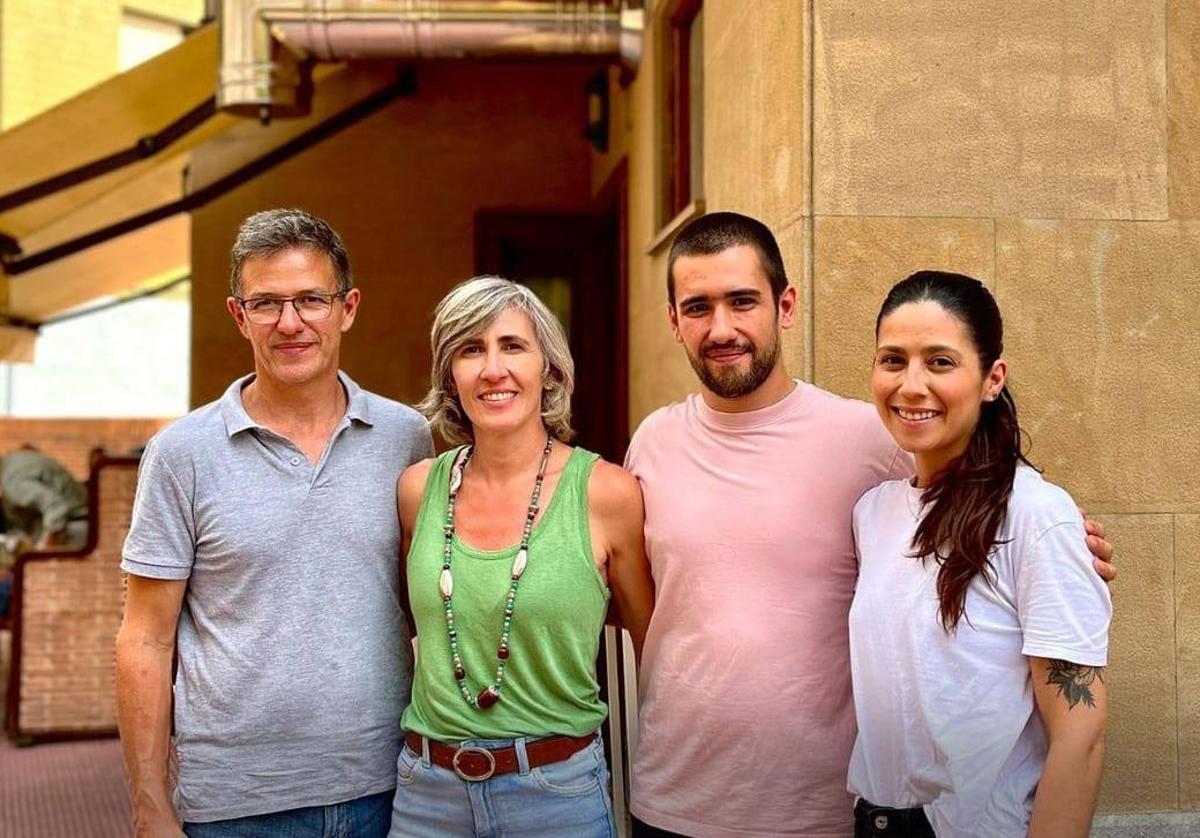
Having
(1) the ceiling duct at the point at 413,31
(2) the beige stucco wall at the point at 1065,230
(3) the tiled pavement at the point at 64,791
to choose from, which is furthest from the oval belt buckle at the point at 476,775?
(1) the ceiling duct at the point at 413,31

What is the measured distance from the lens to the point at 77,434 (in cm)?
1301

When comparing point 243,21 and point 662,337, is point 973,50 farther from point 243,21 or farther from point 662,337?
point 243,21

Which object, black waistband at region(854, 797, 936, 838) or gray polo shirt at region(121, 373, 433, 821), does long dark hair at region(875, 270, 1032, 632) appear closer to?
black waistband at region(854, 797, 936, 838)

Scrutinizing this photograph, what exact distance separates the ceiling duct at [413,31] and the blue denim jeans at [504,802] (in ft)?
13.5

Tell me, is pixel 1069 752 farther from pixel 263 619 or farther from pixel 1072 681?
pixel 263 619

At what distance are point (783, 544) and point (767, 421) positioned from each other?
0.78ft

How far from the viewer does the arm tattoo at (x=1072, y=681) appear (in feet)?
5.93

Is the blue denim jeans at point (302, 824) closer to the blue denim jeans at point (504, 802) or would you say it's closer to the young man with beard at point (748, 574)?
the blue denim jeans at point (504, 802)

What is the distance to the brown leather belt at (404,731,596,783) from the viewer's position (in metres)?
2.04

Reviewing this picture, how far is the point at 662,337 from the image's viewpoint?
509 cm

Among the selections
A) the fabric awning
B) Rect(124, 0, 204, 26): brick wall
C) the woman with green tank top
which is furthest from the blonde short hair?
Rect(124, 0, 204, 26): brick wall

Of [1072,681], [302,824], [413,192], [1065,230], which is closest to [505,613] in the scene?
[302,824]

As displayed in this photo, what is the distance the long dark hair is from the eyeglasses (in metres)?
0.96

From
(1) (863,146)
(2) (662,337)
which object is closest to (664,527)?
(1) (863,146)
